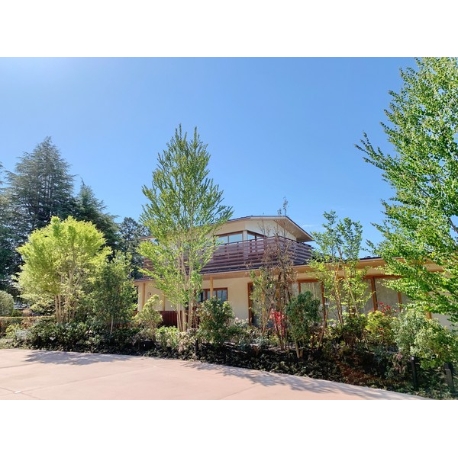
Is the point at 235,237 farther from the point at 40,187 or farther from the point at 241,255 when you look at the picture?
the point at 40,187

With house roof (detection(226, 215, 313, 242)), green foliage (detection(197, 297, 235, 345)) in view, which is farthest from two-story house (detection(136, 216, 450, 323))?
green foliage (detection(197, 297, 235, 345))

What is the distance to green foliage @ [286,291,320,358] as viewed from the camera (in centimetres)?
743

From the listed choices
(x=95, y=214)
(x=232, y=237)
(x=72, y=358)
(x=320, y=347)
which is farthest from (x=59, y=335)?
(x=95, y=214)

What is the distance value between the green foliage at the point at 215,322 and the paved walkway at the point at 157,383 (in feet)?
2.67

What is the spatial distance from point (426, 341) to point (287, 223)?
13800mm

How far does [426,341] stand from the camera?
227 inches

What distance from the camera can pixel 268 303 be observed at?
347 inches

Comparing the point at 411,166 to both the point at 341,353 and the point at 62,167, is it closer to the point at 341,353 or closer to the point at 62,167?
the point at 341,353

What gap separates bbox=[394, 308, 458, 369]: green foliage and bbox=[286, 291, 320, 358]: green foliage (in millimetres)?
1751

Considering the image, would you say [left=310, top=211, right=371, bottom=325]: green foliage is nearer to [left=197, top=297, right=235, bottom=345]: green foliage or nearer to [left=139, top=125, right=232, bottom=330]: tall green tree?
[left=197, top=297, right=235, bottom=345]: green foliage

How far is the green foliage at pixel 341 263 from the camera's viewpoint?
864 cm

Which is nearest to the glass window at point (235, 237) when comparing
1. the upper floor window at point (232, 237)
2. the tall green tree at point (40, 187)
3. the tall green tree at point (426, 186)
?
the upper floor window at point (232, 237)
